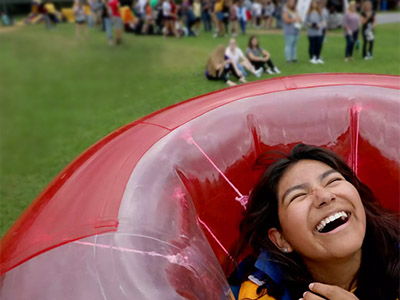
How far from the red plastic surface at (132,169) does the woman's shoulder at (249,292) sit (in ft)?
0.84

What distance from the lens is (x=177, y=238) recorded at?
1282mm

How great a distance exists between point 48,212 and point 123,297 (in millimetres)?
412

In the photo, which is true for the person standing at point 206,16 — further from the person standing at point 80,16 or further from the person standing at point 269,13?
the person standing at point 80,16

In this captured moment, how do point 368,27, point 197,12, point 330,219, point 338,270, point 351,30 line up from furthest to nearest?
1. point 197,12
2. point 351,30
3. point 368,27
4. point 338,270
5. point 330,219

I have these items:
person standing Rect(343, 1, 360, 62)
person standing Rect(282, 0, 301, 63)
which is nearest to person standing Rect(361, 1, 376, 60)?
person standing Rect(343, 1, 360, 62)

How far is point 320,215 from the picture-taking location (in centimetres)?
126

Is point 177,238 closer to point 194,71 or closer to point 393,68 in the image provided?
point 194,71

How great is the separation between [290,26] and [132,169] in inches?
240

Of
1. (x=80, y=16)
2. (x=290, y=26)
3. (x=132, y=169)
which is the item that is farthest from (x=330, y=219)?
(x=290, y=26)

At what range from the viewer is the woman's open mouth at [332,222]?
1.26m

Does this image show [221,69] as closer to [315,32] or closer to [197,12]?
[315,32]

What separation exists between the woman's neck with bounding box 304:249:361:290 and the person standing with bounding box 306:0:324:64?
587 centimetres

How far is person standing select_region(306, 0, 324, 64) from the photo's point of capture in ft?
22.7

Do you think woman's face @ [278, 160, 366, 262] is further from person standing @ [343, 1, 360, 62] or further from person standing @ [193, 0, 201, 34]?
person standing @ [193, 0, 201, 34]
